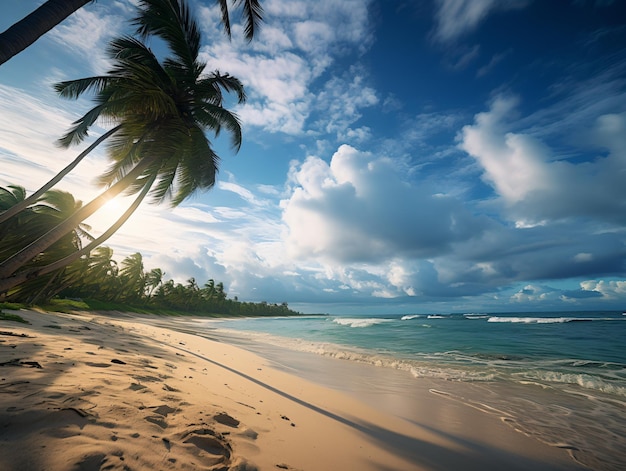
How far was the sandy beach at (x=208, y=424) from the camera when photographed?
7.63ft

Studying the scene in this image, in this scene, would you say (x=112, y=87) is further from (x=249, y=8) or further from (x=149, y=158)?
(x=249, y=8)

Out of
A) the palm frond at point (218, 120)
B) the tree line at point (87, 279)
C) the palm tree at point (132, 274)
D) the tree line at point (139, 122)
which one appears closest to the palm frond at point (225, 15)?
the tree line at point (139, 122)

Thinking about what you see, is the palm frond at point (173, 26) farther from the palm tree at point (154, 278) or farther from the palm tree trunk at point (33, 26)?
the palm tree at point (154, 278)

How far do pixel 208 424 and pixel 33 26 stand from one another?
607 centimetres

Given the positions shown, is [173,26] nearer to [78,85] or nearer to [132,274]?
[78,85]

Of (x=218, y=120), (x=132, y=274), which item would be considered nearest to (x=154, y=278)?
(x=132, y=274)

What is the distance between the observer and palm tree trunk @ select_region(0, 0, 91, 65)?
3.78 m

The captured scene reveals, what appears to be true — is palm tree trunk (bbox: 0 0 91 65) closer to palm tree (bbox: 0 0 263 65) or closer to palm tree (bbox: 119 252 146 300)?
palm tree (bbox: 0 0 263 65)

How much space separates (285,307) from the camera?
14200 centimetres

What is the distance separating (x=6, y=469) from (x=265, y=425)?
2636 millimetres

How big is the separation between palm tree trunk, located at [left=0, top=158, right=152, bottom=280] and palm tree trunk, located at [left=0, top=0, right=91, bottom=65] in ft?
12.7

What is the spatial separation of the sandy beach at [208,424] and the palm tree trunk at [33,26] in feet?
14.3

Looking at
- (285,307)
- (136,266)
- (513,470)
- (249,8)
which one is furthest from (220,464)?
(285,307)

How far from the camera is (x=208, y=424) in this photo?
10.5ft
